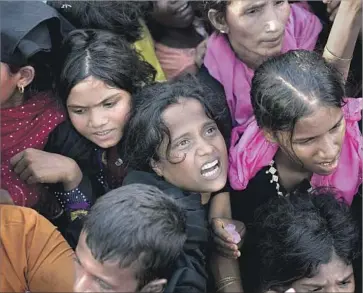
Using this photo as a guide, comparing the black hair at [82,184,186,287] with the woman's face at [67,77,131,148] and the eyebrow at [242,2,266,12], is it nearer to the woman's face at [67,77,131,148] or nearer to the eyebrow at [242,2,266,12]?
the woman's face at [67,77,131,148]

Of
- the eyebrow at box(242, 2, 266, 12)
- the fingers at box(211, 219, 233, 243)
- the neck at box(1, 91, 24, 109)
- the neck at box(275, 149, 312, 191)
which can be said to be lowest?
the fingers at box(211, 219, 233, 243)

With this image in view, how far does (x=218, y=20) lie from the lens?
101 inches

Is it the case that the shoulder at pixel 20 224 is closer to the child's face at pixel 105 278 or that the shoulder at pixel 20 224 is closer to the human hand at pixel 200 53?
the child's face at pixel 105 278

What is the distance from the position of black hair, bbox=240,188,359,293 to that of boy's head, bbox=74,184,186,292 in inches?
15.5

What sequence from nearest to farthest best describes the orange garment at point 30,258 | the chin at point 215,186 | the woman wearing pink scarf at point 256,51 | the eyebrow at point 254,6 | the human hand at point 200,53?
the orange garment at point 30,258 < the chin at point 215,186 < the woman wearing pink scarf at point 256,51 < the eyebrow at point 254,6 < the human hand at point 200,53

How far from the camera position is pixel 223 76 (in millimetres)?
2521

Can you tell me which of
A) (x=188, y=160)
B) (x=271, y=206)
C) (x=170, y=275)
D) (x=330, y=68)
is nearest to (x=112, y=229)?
(x=170, y=275)

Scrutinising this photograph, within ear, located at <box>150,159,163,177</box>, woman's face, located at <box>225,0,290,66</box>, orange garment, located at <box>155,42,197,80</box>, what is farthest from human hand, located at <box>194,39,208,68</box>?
ear, located at <box>150,159,163,177</box>

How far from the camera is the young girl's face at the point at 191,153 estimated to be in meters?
2.18

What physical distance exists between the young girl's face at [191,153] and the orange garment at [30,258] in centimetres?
40

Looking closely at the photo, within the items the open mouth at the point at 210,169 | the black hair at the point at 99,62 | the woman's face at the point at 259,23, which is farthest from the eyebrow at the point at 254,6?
the open mouth at the point at 210,169

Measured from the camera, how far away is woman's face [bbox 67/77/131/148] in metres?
2.26

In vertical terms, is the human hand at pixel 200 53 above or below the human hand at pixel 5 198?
above

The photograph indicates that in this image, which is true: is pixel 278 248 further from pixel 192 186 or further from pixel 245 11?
pixel 245 11
